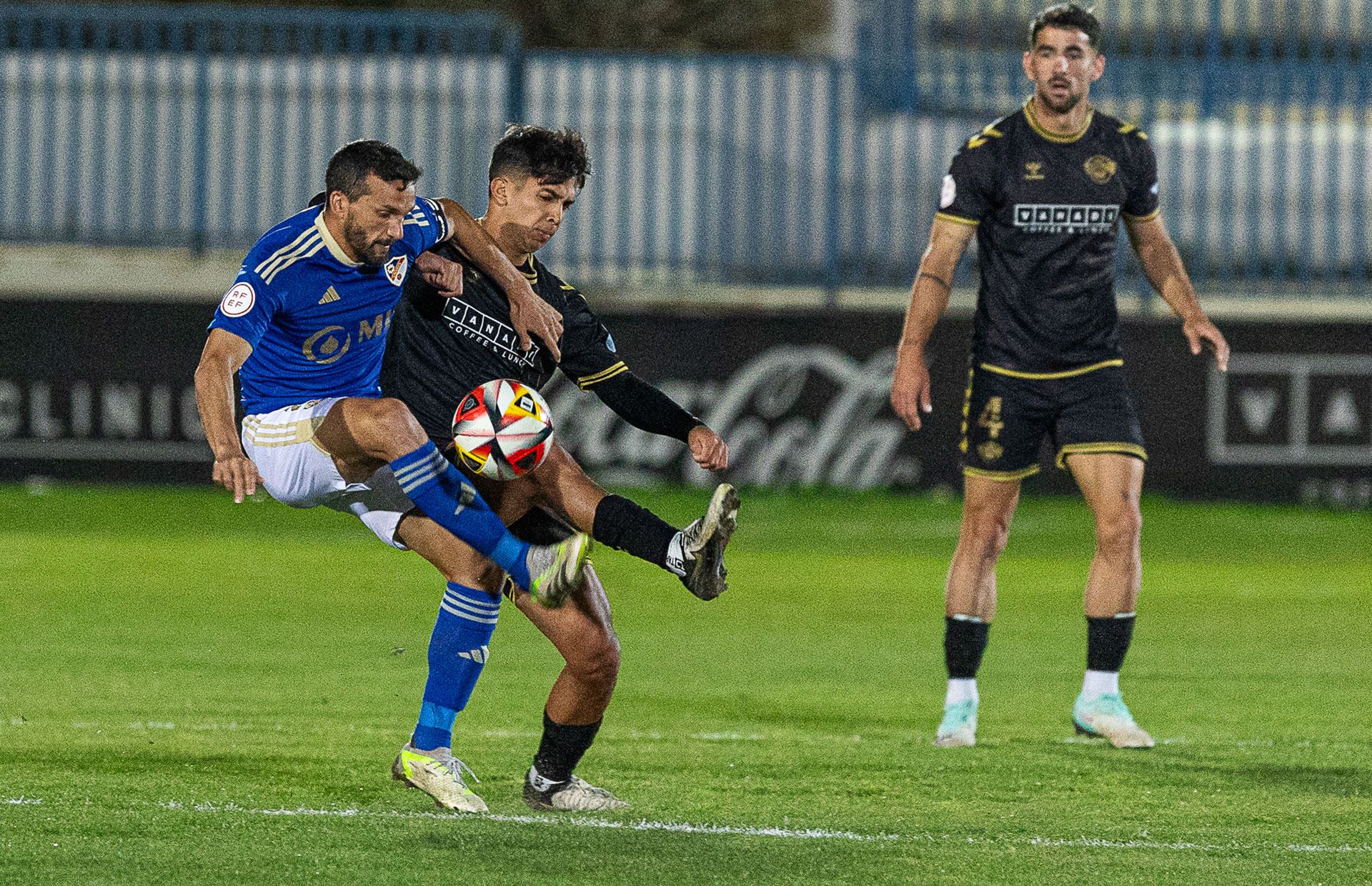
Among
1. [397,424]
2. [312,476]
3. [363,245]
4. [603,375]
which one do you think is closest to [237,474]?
[397,424]

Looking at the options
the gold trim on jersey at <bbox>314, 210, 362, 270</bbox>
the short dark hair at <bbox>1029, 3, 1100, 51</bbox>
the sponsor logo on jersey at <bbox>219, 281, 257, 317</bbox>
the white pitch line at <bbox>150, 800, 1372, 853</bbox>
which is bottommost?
the white pitch line at <bbox>150, 800, 1372, 853</bbox>

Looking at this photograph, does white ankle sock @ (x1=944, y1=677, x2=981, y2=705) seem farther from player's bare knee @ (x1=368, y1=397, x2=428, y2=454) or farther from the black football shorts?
player's bare knee @ (x1=368, y1=397, x2=428, y2=454)

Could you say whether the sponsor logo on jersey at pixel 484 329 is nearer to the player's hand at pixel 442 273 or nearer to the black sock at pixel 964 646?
the player's hand at pixel 442 273

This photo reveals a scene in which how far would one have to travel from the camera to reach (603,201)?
15.6 metres

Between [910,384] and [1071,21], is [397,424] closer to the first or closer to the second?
[910,384]

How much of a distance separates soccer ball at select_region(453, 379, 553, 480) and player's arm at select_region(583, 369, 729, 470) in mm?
290

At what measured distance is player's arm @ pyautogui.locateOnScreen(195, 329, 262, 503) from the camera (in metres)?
4.79

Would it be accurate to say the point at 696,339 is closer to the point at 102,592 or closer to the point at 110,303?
the point at 110,303

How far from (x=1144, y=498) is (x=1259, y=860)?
30.8ft

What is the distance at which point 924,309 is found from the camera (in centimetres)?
653

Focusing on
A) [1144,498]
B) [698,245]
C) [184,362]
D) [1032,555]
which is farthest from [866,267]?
[184,362]

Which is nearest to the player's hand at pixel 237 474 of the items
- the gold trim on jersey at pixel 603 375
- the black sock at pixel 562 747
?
the black sock at pixel 562 747

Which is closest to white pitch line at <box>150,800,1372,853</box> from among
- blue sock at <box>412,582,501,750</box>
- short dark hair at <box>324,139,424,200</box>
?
blue sock at <box>412,582,501,750</box>

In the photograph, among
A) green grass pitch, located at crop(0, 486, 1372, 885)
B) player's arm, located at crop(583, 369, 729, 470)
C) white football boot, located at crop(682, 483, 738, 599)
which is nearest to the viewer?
green grass pitch, located at crop(0, 486, 1372, 885)
